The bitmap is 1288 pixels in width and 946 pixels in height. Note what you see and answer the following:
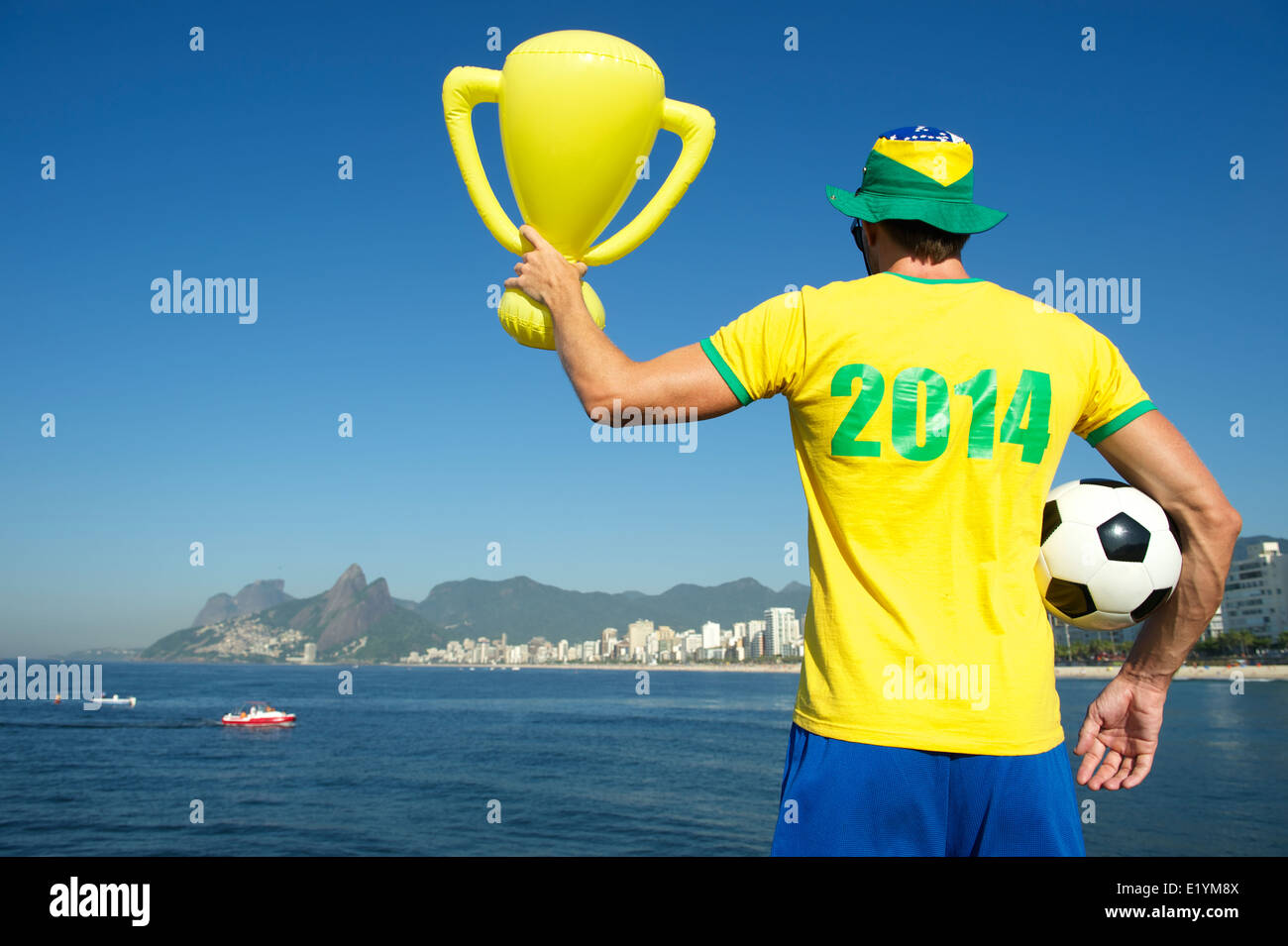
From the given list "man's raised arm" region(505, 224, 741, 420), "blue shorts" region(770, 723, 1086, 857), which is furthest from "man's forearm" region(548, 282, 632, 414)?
"blue shorts" region(770, 723, 1086, 857)

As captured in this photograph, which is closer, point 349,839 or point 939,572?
point 939,572

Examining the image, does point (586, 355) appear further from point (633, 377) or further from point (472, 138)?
point (472, 138)

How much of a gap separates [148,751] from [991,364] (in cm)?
6652

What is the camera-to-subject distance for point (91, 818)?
36969mm

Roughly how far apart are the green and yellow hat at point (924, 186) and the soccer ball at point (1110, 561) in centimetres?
72

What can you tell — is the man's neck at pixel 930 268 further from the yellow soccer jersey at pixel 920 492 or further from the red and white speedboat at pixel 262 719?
the red and white speedboat at pixel 262 719

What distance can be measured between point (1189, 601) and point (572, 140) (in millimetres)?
1898

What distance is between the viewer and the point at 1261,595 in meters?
103

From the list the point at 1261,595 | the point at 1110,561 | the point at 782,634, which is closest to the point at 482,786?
the point at 1110,561

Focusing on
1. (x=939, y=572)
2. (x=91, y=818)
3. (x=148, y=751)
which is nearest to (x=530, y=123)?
(x=939, y=572)

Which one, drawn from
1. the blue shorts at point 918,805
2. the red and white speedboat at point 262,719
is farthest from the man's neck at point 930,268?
the red and white speedboat at point 262,719

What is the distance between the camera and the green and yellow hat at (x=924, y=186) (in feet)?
5.94

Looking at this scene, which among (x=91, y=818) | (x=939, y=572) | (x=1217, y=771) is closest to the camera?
(x=939, y=572)
